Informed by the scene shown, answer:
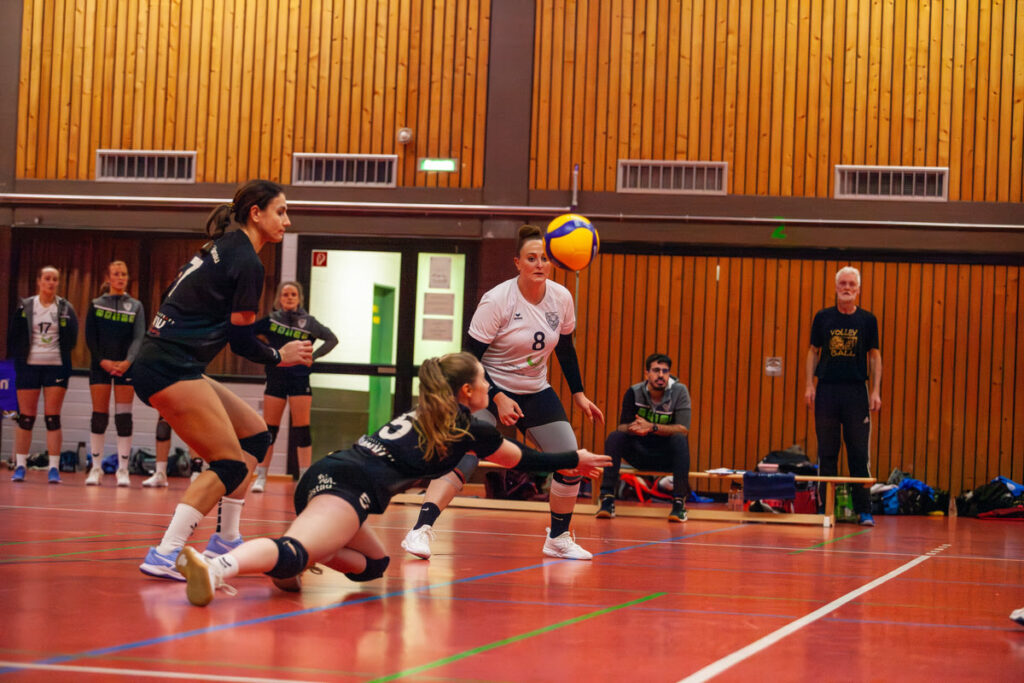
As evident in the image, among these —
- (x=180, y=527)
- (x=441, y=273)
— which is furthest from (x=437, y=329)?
(x=180, y=527)

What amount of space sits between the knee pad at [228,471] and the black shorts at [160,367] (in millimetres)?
357

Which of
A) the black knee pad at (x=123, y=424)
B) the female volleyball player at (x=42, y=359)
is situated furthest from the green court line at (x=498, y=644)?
the female volleyball player at (x=42, y=359)

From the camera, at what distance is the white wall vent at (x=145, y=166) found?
12.9 m

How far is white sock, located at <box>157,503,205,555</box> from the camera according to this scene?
4.18 meters

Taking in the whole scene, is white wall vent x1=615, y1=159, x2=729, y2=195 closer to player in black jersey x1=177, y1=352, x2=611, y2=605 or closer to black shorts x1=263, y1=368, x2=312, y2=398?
black shorts x1=263, y1=368, x2=312, y2=398

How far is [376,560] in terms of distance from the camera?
4.14 metres

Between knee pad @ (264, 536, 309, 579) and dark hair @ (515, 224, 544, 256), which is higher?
dark hair @ (515, 224, 544, 256)

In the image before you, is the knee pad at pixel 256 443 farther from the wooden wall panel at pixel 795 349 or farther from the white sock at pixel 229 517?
the wooden wall panel at pixel 795 349

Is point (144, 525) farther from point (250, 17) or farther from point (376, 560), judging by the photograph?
point (250, 17)

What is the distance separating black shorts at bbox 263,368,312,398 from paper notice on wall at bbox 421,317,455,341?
243 centimetres

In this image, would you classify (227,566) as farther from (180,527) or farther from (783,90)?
(783,90)

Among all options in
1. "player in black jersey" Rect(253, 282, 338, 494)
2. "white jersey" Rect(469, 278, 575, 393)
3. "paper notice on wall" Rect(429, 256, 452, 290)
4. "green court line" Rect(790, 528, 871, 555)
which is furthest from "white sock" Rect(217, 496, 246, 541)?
"paper notice on wall" Rect(429, 256, 452, 290)

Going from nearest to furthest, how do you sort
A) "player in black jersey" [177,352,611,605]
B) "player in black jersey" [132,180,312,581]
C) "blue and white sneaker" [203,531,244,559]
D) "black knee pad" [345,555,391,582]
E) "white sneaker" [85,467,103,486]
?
"player in black jersey" [177,352,611,605] → "black knee pad" [345,555,391,582] → "player in black jersey" [132,180,312,581] → "blue and white sneaker" [203,531,244,559] → "white sneaker" [85,467,103,486]

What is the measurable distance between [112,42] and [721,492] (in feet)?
29.0
